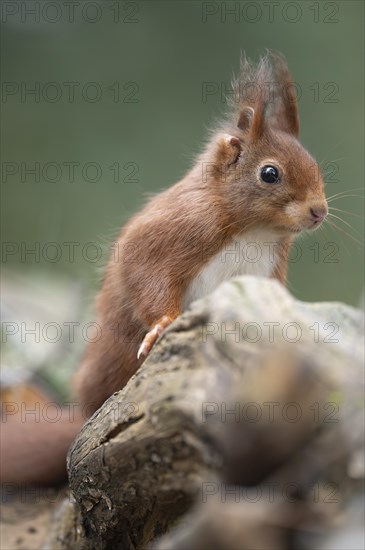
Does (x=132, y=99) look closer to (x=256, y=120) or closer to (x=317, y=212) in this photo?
(x=256, y=120)

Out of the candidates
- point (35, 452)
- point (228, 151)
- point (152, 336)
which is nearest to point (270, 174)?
point (228, 151)

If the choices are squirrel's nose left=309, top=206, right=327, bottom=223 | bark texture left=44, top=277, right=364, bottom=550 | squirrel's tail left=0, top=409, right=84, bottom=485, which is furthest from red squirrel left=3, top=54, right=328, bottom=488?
bark texture left=44, top=277, right=364, bottom=550

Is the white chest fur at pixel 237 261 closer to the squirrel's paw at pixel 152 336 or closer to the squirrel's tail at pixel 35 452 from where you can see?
the squirrel's paw at pixel 152 336

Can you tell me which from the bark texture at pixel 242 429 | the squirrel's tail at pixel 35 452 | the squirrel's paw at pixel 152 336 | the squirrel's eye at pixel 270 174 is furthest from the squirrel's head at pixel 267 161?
the squirrel's tail at pixel 35 452

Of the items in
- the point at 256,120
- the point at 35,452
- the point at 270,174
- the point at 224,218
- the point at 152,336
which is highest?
the point at 256,120

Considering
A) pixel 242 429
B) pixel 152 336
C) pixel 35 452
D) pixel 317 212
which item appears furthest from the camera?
pixel 35 452

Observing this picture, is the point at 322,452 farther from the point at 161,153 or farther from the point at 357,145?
the point at 161,153

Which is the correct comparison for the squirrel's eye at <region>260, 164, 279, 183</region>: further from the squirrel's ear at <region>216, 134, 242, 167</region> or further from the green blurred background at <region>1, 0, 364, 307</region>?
the green blurred background at <region>1, 0, 364, 307</region>
